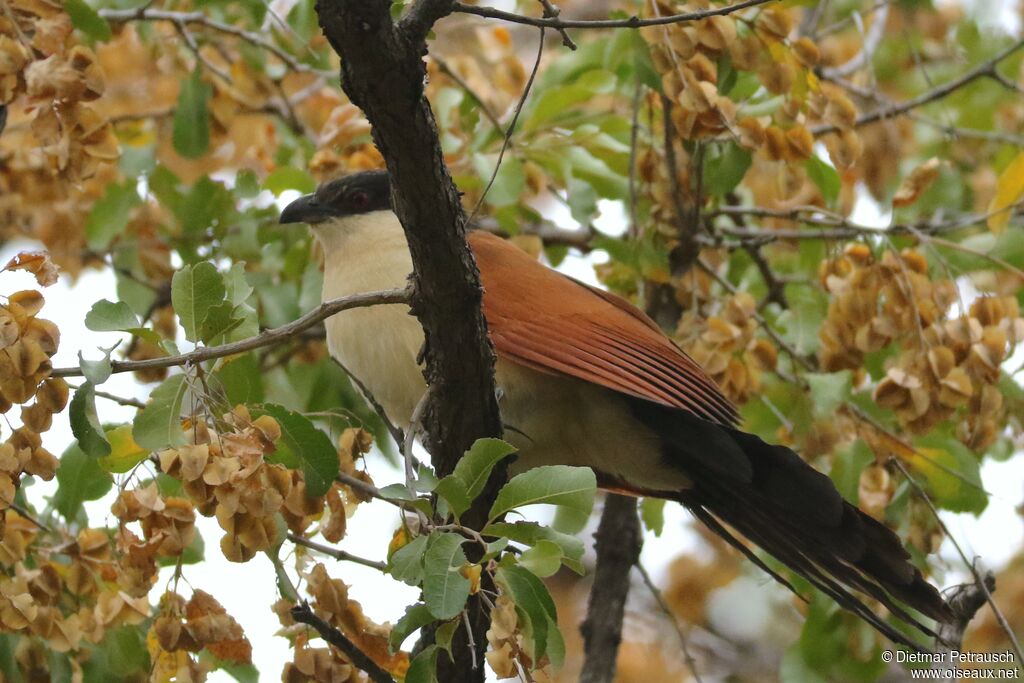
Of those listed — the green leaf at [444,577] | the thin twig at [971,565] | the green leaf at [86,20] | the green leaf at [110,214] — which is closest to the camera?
the green leaf at [444,577]

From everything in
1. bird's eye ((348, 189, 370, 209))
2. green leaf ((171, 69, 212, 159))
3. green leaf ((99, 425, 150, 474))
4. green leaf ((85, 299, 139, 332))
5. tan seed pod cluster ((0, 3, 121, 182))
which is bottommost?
green leaf ((99, 425, 150, 474))

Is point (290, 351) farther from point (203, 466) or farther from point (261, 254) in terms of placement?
point (203, 466)

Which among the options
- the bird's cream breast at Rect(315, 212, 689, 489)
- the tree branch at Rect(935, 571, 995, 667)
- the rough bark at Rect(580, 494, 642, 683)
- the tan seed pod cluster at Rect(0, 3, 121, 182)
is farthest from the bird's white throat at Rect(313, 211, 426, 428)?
the tree branch at Rect(935, 571, 995, 667)

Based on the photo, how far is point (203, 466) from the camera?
180 cm

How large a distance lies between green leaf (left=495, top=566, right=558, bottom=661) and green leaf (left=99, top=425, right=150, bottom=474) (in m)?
0.70

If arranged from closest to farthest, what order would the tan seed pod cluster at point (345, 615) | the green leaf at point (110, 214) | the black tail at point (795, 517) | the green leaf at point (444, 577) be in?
the green leaf at point (444, 577)
the tan seed pod cluster at point (345, 615)
the black tail at point (795, 517)
the green leaf at point (110, 214)

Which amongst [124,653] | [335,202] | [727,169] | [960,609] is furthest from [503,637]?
[335,202]

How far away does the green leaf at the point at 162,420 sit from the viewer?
185 centimetres

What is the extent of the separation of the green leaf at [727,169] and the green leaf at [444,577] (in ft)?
4.83

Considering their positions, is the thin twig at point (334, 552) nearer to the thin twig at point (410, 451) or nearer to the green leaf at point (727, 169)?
the thin twig at point (410, 451)

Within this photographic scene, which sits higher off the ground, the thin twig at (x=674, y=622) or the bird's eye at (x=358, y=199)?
the bird's eye at (x=358, y=199)

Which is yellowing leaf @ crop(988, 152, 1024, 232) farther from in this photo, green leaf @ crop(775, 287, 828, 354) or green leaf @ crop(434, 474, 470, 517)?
green leaf @ crop(434, 474, 470, 517)

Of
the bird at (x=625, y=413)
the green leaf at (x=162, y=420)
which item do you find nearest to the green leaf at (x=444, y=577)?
the green leaf at (x=162, y=420)

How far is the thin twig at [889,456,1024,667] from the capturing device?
227cm
